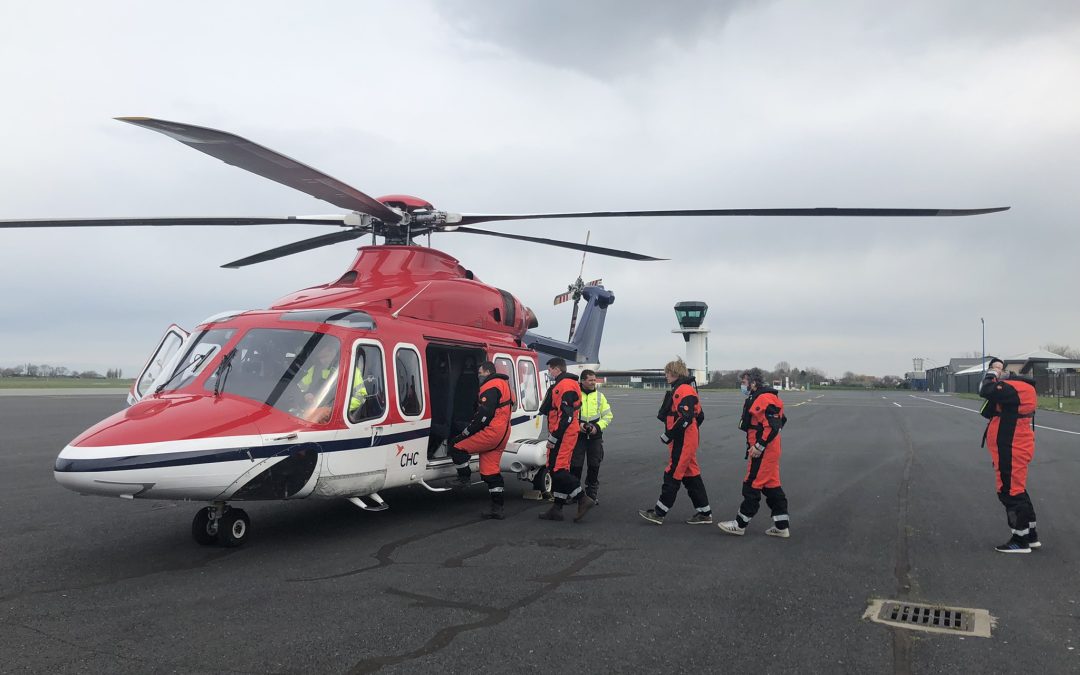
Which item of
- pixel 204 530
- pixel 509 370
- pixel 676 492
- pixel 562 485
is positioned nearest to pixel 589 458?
pixel 562 485

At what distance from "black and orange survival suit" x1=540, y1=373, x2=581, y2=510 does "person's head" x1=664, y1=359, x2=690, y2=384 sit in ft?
3.52

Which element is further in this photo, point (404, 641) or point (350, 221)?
point (350, 221)

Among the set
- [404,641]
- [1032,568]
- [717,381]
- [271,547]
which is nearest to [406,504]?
[271,547]

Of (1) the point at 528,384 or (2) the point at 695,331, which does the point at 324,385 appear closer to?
(1) the point at 528,384

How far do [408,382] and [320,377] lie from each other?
1.28 metres

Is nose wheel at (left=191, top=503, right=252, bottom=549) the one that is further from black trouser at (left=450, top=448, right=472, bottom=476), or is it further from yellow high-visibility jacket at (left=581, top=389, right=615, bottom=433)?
yellow high-visibility jacket at (left=581, top=389, right=615, bottom=433)

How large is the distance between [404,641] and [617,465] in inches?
372

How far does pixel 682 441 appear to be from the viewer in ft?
25.2

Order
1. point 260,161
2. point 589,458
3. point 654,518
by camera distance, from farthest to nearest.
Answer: point 589,458 → point 654,518 → point 260,161

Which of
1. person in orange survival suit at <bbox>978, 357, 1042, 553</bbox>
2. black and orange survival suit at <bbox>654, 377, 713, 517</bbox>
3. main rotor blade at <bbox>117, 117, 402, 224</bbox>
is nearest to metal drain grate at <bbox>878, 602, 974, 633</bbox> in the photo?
person in orange survival suit at <bbox>978, 357, 1042, 553</bbox>

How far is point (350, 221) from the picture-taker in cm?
862

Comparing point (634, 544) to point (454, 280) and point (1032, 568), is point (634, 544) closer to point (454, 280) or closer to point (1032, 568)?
point (1032, 568)

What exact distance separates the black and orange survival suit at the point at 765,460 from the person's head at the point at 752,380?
236 mm

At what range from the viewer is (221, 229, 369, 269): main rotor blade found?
9.38 m
